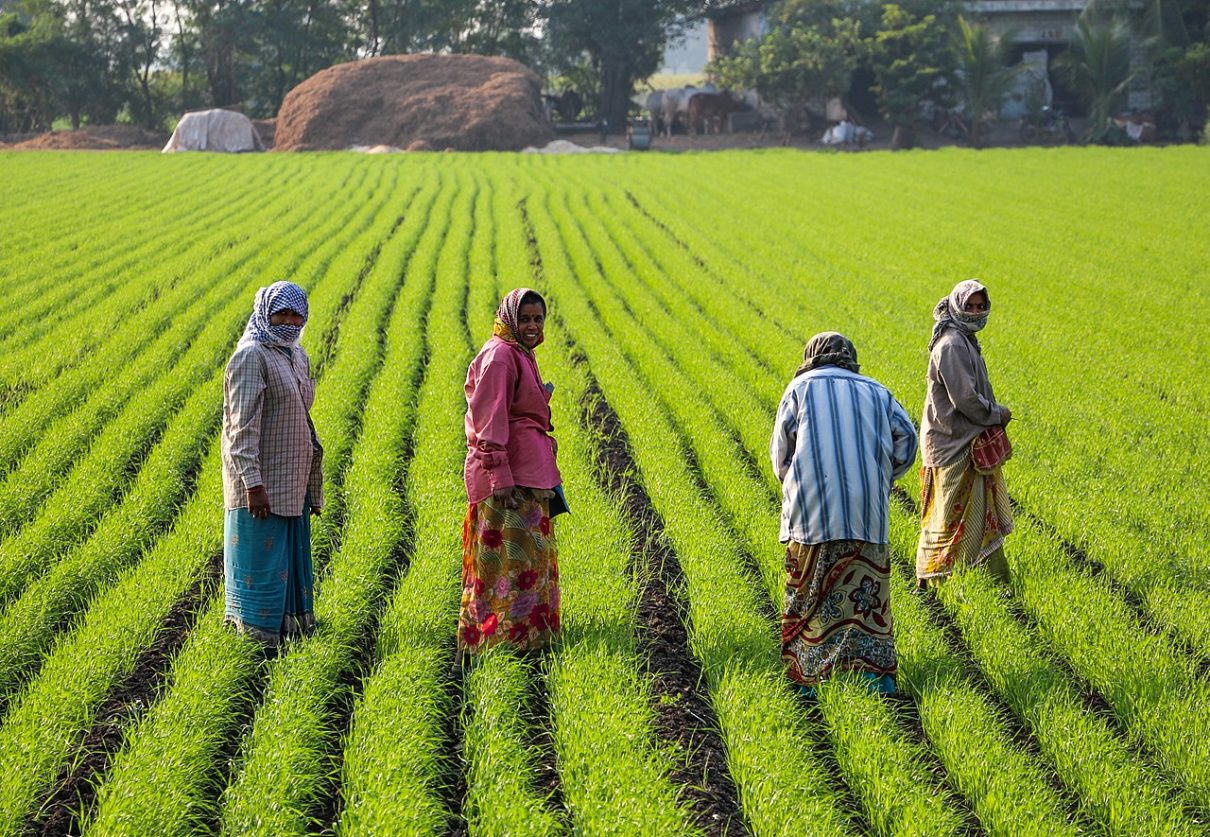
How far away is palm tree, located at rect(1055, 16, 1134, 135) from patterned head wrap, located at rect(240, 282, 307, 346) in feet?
122

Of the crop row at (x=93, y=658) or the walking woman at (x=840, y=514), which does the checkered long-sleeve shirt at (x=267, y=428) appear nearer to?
the crop row at (x=93, y=658)

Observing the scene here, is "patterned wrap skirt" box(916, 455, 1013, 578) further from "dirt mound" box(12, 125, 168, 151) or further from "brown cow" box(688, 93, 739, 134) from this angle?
"brown cow" box(688, 93, 739, 134)

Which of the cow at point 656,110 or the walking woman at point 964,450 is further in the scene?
the cow at point 656,110

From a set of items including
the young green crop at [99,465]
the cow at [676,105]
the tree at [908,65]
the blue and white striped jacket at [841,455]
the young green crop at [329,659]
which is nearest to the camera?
the young green crop at [329,659]

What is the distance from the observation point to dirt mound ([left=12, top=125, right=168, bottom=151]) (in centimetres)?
3709

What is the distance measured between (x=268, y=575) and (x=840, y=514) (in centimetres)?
255

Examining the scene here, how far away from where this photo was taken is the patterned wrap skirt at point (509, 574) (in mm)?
5098

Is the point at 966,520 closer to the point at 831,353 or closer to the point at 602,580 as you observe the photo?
the point at 831,353

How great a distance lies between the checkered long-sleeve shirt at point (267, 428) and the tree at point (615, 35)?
40077 mm

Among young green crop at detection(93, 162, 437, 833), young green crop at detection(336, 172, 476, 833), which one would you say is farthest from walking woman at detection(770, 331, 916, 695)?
young green crop at detection(93, 162, 437, 833)

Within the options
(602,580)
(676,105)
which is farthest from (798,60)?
(602,580)

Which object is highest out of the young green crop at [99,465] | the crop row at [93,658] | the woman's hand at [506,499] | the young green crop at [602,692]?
the woman's hand at [506,499]

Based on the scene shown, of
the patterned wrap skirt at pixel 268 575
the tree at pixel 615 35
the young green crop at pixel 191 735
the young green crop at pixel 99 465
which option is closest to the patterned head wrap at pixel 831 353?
the patterned wrap skirt at pixel 268 575

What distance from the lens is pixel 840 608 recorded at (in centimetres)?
493
